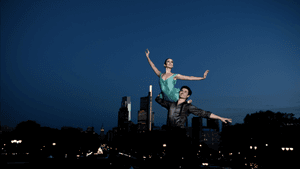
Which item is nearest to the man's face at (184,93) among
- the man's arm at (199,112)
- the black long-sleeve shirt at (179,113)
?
the black long-sleeve shirt at (179,113)

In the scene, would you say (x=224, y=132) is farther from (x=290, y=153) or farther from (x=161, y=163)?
(x=161, y=163)

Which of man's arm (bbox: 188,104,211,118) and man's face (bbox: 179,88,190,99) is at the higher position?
man's face (bbox: 179,88,190,99)

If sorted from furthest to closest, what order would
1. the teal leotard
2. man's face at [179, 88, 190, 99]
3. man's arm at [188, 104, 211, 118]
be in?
the teal leotard → man's face at [179, 88, 190, 99] → man's arm at [188, 104, 211, 118]

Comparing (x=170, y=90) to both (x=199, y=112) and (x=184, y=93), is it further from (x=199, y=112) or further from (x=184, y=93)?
(x=199, y=112)

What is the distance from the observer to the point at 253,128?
4038cm

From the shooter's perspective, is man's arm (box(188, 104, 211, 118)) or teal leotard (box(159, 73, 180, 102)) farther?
teal leotard (box(159, 73, 180, 102))

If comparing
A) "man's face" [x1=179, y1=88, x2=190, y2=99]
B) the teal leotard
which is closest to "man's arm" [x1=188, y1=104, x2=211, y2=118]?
"man's face" [x1=179, y1=88, x2=190, y2=99]

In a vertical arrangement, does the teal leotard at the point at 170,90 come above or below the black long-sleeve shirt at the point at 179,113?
above

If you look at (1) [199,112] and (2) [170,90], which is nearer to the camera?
(1) [199,112]

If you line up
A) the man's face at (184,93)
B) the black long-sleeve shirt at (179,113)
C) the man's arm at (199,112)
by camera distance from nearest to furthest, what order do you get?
1. the man's arm at (199,112)
2. the black long-sleeve shirt at (179,113)
3. the man's face at (184,93)

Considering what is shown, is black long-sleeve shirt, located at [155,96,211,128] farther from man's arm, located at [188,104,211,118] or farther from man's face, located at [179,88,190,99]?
man's face, located at [179,88,190,99]

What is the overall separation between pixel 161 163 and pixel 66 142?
6875 cm

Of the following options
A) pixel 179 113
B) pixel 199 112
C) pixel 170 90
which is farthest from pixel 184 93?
pixel 199 112

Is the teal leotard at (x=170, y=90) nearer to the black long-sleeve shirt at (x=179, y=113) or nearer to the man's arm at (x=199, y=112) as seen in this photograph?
the black long-sleeve shirt at (x=179, y=113)
